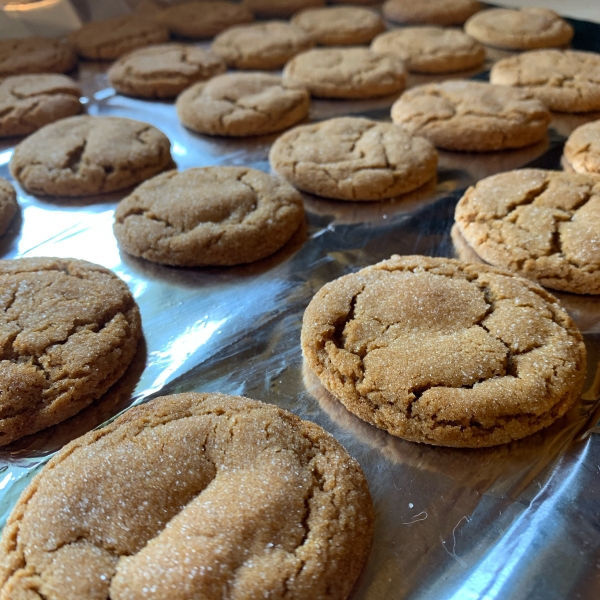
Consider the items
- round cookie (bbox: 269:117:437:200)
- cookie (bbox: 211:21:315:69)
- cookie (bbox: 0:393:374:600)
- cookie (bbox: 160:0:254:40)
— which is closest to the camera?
cookie (bbox: 0:393:374:600)

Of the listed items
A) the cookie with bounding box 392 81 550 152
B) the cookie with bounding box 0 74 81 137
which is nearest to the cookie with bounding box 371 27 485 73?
the cookie with bounding box 392 81 550 152

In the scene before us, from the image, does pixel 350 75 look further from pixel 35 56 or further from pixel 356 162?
pixel 35 56

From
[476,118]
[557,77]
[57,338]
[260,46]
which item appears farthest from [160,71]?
[557,77]

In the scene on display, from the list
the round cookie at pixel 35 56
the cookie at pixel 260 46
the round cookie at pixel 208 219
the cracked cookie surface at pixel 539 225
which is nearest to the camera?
the cracked cookie surface at pixel 539 225

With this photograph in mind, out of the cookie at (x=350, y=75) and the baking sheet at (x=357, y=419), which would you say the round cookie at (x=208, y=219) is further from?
the cookie at (x=350, y=75)

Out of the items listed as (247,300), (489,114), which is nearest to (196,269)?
(247,300)

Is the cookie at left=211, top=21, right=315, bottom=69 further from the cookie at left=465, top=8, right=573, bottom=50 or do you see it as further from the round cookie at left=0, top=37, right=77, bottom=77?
the cookie at left=465, top=8, right=573, bottom=50

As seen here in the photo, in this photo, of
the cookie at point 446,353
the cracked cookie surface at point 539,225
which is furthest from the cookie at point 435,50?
the cookie at point 446,353
